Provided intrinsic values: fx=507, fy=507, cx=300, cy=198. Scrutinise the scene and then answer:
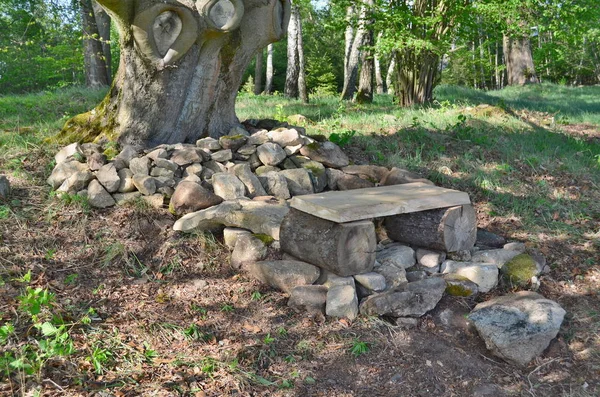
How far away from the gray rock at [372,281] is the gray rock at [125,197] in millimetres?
2156

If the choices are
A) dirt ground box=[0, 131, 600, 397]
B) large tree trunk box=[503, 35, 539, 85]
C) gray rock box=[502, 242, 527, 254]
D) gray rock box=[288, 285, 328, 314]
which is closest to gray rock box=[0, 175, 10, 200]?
dirt ground box=[0, 131, 600, 397]

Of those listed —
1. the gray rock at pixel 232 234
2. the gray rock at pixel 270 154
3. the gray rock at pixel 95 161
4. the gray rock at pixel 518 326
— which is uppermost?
the gray rock at pixel 95 161

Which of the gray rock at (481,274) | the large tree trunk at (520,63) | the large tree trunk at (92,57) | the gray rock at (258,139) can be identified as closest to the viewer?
the gray rock at (481,274)

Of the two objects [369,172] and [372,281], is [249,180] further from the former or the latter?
[372,281]

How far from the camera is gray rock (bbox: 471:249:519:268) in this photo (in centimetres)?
430

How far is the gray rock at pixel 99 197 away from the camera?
→ 14.9ft

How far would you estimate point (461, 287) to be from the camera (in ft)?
12.8

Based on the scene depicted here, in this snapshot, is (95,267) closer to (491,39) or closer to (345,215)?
(345,215)

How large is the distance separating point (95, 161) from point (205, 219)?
145 centimetres

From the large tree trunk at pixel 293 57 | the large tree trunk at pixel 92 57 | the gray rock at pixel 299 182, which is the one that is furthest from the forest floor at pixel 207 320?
the large tree trunk at pixel 293 57

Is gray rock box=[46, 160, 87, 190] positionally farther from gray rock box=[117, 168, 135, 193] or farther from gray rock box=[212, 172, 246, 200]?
gray rock box=[212, 172, 246, 200]

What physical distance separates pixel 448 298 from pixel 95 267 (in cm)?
273

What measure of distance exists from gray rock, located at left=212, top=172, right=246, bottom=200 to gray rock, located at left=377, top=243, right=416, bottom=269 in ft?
4.67

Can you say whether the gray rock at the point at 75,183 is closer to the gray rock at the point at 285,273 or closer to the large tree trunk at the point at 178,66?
the large tree trunk at the point at 178,66
